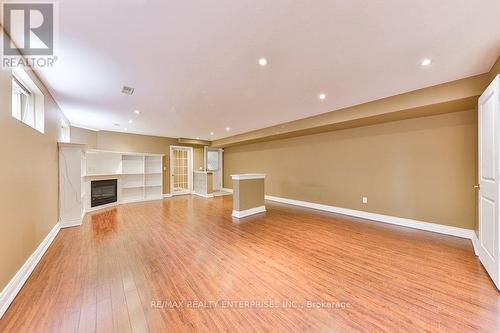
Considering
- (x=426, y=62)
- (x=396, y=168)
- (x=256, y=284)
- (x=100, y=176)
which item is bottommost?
(x=256, y=284)

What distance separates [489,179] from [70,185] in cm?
689

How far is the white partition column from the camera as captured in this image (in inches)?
156

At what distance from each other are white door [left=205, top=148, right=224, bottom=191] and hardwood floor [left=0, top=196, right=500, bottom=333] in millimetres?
5837

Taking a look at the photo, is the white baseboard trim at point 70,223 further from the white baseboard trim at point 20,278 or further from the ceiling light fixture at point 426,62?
the ceiling light fixture at point 426,62

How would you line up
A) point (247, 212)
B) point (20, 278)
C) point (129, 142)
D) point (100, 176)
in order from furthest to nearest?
1. point (129, 142)
2. point (100, 176)
3. point (247, 212)
4. point (20, 278)

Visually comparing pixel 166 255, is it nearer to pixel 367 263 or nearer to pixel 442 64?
pixel 367 263

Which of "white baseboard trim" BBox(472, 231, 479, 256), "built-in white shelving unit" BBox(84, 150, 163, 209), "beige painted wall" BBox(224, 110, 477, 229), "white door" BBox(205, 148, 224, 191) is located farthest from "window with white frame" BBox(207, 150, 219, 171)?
"white baseboard trim" BBox(472, 231, 479, 256)

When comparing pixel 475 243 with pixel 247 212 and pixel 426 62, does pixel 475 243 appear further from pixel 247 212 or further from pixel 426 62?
pixel 247 212

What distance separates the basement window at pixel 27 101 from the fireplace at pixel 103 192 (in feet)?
9.84

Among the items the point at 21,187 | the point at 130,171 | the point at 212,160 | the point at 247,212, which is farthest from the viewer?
the point at 212,160

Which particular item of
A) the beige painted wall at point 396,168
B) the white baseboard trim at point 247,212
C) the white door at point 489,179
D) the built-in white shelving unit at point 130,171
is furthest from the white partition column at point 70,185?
the white door at point 489,179

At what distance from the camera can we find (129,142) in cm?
721

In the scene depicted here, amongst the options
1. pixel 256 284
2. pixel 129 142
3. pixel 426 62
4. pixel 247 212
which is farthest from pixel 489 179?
pixel 129 142

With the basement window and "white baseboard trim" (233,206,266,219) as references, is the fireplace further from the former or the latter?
"white baseboard trim" (233,206,266,219)
